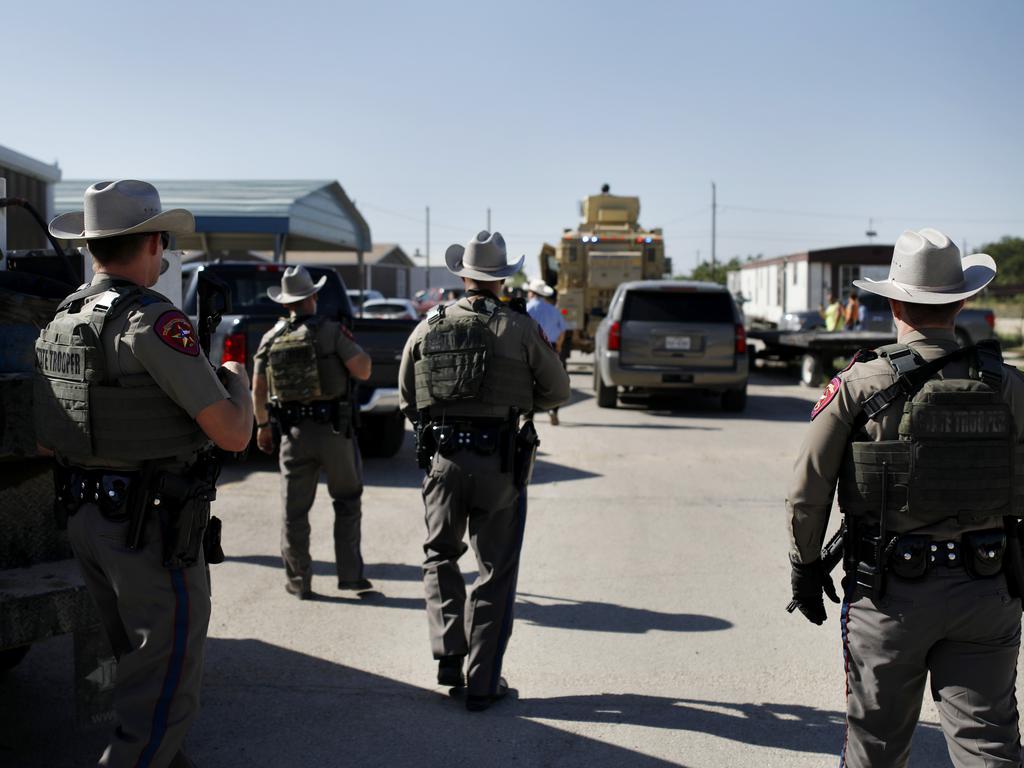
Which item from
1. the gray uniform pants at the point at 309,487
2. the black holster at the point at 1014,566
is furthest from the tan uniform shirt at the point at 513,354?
the black holster at the point at 1014,566

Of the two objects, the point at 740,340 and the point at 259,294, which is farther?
the point at 740,340

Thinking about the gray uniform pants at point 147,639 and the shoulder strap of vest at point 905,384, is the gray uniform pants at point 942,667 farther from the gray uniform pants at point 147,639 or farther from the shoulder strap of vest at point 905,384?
the gray uniform pants at point 147,639

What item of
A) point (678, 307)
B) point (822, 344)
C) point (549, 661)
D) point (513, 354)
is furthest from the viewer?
point (822, 344)

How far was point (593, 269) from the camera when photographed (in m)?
21.6

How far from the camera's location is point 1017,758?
2.87 metres

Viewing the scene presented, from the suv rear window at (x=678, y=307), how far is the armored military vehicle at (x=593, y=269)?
598 centimetres

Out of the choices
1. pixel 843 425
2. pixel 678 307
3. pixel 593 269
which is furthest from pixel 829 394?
pixel 593 269

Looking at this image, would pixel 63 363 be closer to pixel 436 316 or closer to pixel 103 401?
pixel 103 401

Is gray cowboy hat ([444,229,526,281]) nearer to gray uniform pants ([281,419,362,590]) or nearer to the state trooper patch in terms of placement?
gray uniform pants ([281,419,362,590])

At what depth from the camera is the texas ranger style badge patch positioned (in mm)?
2973

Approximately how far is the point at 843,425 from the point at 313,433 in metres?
3.65

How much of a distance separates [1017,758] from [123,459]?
8.50ft

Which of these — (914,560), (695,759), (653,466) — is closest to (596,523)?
(653,466)

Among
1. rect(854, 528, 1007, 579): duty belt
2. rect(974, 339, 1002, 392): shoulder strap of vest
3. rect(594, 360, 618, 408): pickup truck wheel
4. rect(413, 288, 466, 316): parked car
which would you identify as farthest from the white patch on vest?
rect(413, 288, 466, 316): parked car
